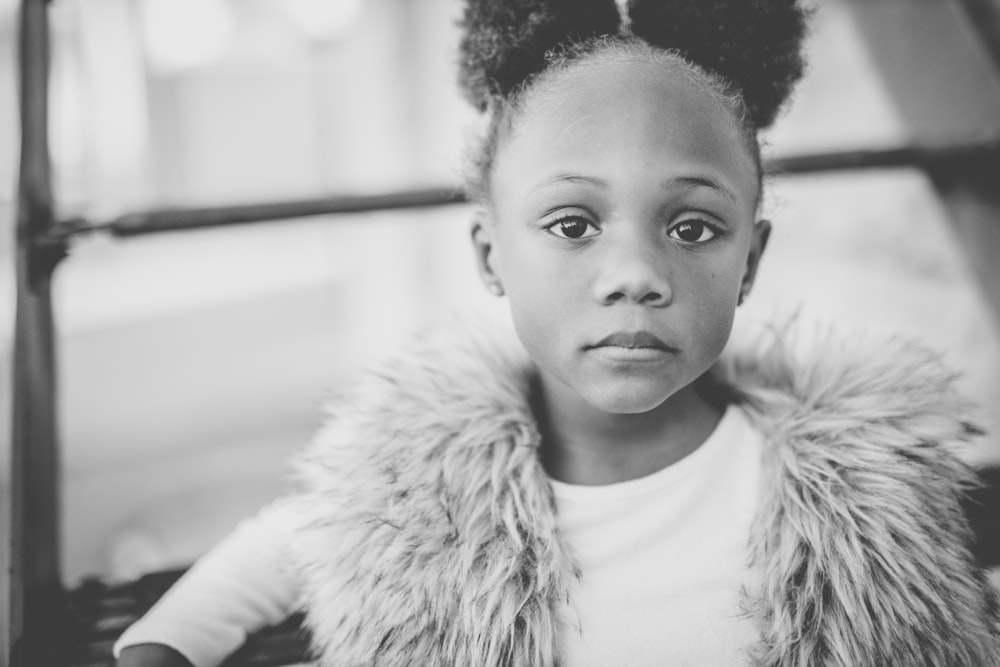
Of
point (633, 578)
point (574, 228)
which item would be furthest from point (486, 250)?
point (633, 578)

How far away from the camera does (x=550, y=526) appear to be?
81cm

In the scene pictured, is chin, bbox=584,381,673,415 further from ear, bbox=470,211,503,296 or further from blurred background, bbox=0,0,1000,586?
blurred background, bbox=0,0,1000,586

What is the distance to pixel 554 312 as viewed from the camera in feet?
2.55

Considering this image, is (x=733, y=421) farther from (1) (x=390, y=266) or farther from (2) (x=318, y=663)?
(1) (x=390, y=266)

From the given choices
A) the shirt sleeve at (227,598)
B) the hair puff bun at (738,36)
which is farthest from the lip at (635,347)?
the shirt sleeve at (227,598)

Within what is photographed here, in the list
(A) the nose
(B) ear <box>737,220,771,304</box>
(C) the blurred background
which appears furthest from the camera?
(C) the blurred background

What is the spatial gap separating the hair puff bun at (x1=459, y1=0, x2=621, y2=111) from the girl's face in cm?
5

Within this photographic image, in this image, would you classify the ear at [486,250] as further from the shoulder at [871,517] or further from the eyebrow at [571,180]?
the shoulder at [871,517]

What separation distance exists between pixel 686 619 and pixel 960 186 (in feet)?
3.02

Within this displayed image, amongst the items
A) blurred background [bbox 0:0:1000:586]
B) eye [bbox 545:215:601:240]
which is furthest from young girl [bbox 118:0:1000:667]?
blurred background [bbox 0:0:1000:586]

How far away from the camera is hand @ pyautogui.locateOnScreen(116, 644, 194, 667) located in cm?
78

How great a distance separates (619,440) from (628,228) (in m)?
0.25

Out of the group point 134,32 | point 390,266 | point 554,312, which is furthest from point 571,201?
point 134,32

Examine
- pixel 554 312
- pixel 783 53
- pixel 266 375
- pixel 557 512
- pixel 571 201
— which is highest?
pixel 783 53
